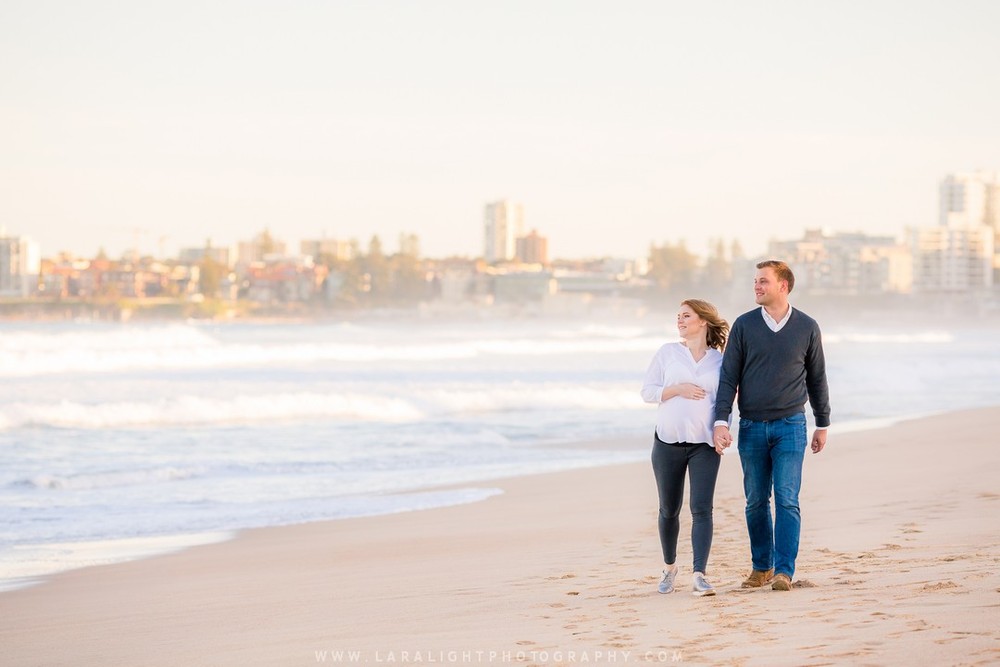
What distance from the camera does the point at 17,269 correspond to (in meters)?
148

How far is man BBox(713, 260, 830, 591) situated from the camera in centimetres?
545

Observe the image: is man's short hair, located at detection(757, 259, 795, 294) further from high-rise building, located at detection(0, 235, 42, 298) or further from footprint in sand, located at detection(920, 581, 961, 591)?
high-rise building, located at detection(0, 235, 42, 298)

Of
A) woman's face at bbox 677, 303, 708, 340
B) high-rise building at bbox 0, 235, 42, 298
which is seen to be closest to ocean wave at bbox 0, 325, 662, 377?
woman's face at bbox 677, 303, 708, 340

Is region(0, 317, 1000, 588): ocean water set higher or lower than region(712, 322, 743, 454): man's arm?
lower

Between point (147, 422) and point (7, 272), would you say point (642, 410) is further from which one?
point (7, 272)

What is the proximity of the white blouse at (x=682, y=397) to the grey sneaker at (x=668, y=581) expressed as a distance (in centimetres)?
62

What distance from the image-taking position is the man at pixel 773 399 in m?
5.45

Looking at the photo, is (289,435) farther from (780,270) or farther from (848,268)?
(848,268)

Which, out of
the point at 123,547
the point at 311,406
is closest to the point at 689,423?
the point at 123,547

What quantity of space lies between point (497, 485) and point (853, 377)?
21652mm

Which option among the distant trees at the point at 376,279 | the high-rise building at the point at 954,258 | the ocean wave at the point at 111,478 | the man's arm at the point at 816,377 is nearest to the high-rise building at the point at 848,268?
the high-rise building at the point at 954,258

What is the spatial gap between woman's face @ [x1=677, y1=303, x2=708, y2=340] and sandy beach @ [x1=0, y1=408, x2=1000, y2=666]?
1197 millimetres

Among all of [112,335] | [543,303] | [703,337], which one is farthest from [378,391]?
[543,303]

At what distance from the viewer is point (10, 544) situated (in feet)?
28.8
